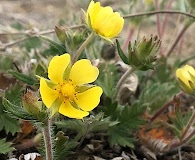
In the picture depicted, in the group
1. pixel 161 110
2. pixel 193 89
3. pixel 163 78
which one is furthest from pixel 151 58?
pixel 163 78

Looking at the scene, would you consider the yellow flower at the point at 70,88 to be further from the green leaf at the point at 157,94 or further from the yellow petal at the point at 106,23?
the green leaf at the point at 157,94

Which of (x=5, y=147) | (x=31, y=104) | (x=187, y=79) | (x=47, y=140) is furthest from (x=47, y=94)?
(x=187, y=79)

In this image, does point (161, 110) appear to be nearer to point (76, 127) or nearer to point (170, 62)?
point (76, 127)

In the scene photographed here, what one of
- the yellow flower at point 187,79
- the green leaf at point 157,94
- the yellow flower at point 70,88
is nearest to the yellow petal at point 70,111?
the yellow flower at point 70,88

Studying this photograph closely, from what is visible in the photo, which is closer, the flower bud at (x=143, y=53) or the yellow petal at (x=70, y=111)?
the yellow petal at (x=70, y=111)

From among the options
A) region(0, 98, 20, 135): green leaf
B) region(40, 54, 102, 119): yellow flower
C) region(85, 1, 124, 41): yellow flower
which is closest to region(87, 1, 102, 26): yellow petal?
region(85, 1, 124, 41): yellow flower

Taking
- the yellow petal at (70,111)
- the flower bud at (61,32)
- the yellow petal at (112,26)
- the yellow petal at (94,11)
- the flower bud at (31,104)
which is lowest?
the yellow petal at (70,111)

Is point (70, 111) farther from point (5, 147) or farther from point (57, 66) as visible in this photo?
point (5, 147)
